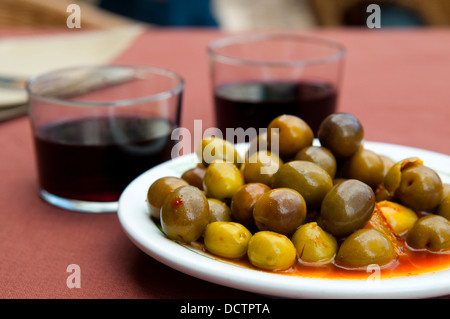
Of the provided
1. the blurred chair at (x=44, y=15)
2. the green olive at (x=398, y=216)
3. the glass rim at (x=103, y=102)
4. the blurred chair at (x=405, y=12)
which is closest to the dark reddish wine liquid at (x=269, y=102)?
the glass rim at (x=103, y=102)

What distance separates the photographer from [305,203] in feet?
1.96

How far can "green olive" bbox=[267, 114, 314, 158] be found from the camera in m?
0.67

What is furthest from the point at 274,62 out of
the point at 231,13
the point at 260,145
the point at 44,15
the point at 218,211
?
the point at 231,13

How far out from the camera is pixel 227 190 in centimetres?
63

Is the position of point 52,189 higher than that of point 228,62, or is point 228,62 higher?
point 228,62

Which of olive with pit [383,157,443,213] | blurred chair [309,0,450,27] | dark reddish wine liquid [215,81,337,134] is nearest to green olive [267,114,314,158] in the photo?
olive with pit [383,157,443,213]

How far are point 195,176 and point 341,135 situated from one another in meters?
0.17

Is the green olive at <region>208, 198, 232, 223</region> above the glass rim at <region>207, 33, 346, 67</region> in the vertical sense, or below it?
below

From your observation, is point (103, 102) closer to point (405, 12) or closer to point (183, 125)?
point (183, 125)

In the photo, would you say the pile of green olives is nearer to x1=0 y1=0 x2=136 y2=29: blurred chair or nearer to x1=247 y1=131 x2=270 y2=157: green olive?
x1=247 y1=131 x2=270 y2=157: green olive

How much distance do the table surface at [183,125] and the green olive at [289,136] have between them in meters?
0.19
